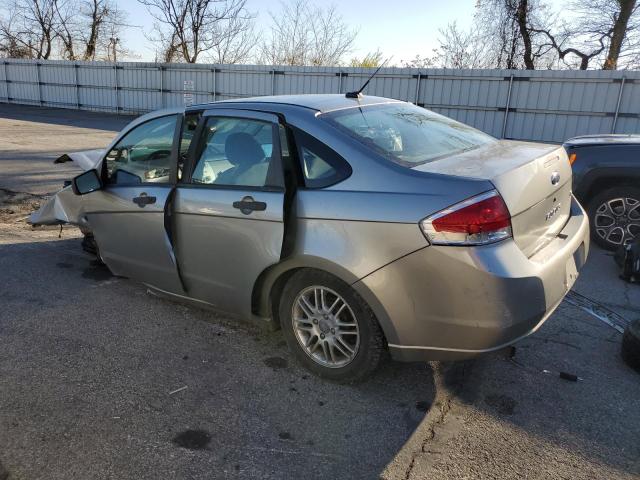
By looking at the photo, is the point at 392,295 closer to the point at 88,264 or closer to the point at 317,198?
the point at 317,198

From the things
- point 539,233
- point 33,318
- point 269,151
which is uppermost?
point 269,151

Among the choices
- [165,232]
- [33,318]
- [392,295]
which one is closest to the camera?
[392,295]

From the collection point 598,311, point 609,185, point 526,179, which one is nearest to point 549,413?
point 526,179

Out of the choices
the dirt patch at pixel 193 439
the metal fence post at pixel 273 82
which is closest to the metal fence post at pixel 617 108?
the metal fence post at pixel 273 82

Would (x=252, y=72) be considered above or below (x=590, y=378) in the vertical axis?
above

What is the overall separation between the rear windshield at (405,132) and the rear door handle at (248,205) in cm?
66

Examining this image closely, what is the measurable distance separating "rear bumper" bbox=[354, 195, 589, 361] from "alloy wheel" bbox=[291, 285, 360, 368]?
269 mm

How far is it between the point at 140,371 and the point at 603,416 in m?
2.74

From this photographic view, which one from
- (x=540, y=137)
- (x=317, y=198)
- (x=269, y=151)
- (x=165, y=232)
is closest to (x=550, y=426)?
(x=317, y=198)

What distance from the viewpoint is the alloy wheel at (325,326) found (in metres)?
3.01

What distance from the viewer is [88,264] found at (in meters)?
5.32

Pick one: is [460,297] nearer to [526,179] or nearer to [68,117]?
[526,179]

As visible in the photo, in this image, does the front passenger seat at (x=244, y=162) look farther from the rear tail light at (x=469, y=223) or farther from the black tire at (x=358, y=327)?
the rear tail light at (x=469, y=223)

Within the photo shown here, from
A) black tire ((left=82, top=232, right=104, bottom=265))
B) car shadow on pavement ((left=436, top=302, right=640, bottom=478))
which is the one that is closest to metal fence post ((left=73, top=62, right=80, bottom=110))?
black tire ((left=82, top=232, right=104, bottom=265))
